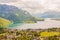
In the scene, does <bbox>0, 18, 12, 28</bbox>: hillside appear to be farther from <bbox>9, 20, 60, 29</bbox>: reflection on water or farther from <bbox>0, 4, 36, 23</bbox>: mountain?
<bbox>9, 20, 60, 29</bbox>: reflection on water

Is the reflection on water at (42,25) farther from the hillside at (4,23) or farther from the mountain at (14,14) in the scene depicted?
the hillside at (4,23)

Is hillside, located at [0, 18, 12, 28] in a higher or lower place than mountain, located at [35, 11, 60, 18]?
lower

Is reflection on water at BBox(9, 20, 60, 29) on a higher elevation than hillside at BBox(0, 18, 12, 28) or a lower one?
lower

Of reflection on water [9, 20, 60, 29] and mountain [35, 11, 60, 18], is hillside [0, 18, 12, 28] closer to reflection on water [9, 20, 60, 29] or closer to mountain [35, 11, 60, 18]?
reflection on water [9, 20, 60, 29]

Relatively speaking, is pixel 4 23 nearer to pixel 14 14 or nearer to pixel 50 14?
pixel 14 14

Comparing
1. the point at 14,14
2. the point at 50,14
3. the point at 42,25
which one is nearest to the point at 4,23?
the point at 14,14

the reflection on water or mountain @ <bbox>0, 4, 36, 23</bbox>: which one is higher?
mountain @ <bbox>0, 4, 36, 23</bbox>

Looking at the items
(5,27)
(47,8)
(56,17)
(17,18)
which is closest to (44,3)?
(47,8)

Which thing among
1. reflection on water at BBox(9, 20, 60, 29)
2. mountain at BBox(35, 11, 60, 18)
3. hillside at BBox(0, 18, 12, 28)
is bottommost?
reflection on water at BBox(9, 20, 60, 29)

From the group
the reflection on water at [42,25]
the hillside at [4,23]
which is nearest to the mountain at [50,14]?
the reflection on water at [42,25]

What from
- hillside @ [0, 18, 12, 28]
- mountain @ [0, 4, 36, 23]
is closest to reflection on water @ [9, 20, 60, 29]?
mountain @ [0, 4, 36, 23]

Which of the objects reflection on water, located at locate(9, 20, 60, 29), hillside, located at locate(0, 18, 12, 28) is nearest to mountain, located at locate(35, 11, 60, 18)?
reflection on water, located at locate(9, 20, 60, 29)
